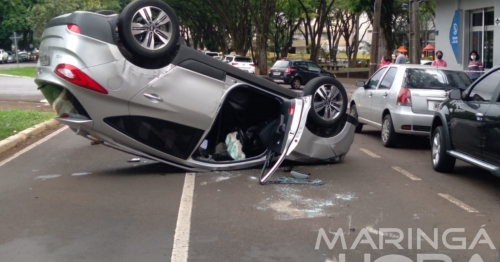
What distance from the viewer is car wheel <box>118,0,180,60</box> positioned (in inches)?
332

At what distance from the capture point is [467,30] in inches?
985

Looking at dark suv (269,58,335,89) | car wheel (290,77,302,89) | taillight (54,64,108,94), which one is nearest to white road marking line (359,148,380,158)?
taillight (54,64,108,94)

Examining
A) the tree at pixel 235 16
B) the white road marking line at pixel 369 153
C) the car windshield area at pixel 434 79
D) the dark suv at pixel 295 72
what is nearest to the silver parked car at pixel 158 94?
the white road marking line at pixel 369 153

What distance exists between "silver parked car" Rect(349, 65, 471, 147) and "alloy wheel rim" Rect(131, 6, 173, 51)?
516cm

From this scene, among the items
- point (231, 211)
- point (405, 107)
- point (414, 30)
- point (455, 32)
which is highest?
point (414, 30)

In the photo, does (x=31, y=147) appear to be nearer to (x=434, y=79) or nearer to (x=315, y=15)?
(x=434, y=79)

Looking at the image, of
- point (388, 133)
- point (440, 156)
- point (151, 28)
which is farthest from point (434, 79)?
point (151, 28)

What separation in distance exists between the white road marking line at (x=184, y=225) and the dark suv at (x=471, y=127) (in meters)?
3.69

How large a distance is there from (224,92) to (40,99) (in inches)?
639

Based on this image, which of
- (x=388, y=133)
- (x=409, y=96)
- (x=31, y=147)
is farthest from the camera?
(x=31, y=147)

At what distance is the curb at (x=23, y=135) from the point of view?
1256 cm

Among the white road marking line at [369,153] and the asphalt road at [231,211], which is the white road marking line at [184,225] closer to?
the asphalt road at [231,211]

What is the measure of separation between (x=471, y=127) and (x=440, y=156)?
43.0 inches

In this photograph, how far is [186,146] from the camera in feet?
30.3
